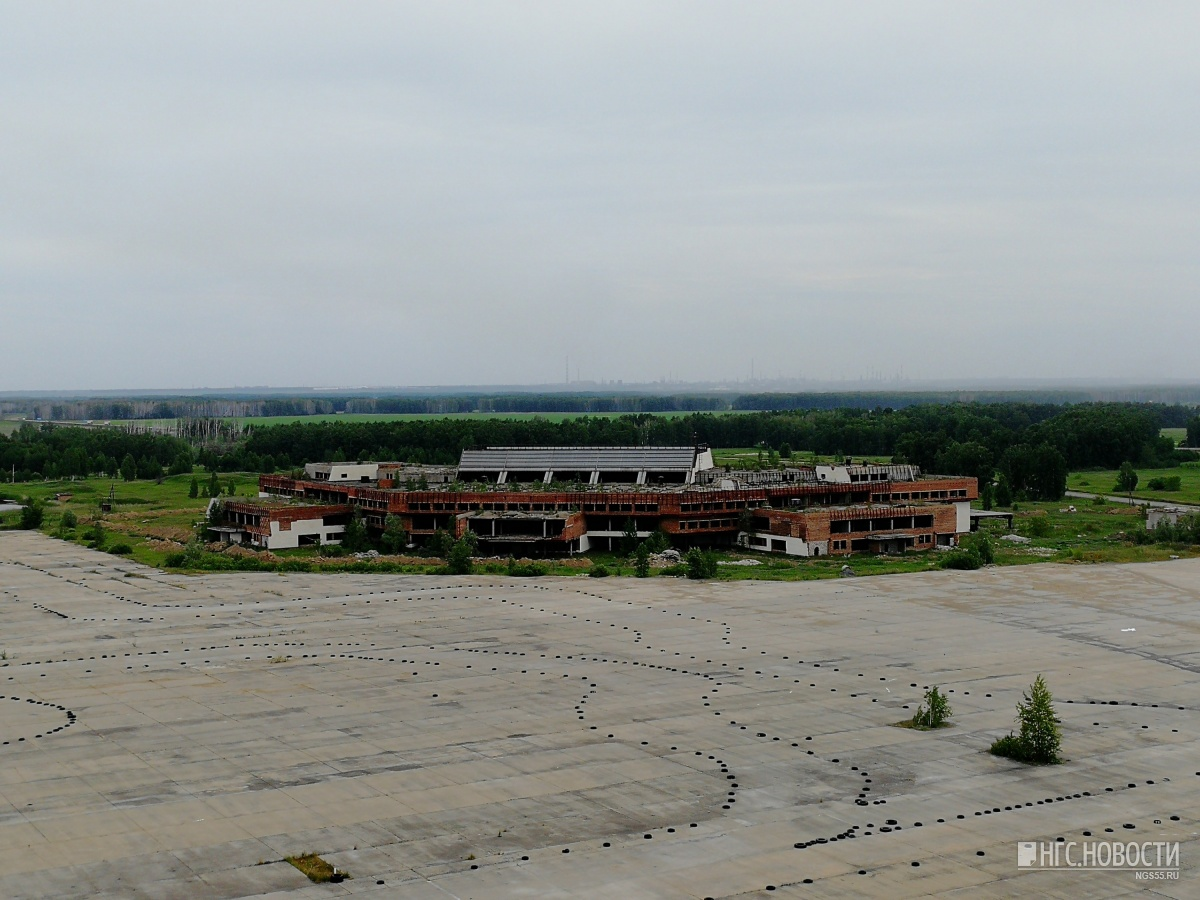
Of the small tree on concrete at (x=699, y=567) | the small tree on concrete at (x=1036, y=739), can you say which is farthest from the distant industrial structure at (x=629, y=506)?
the small tree on concrete at (x=1036, y=739)

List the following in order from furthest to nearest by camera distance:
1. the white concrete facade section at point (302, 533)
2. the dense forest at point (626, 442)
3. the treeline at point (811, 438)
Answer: the dense forest at point (626, 442)
the treeline at point (811, 438)
the white concrete facade section at point (302, 533)

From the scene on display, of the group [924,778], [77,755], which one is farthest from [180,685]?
[924,778]

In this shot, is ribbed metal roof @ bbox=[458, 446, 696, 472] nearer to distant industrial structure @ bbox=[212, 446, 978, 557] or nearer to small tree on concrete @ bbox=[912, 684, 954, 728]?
distant industrial structure @ bbox=[212, 446, 978, 557]

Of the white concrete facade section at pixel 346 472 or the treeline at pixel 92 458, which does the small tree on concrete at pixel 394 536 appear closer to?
the white concrete facade section at pixel 346 472

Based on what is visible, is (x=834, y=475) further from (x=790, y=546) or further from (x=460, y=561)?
(x=460, y=561)

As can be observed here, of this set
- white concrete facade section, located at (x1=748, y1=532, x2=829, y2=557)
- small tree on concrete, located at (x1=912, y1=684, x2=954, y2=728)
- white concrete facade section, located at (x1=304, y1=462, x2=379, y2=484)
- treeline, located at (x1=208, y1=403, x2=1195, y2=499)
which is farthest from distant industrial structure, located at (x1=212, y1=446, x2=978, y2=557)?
small tree on concrete, located at (x1=912, y1=684, x2=954, y2=728)

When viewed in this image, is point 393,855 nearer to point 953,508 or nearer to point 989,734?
point 989,734

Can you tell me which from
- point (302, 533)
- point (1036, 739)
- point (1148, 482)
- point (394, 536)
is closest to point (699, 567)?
point (394, 536)
